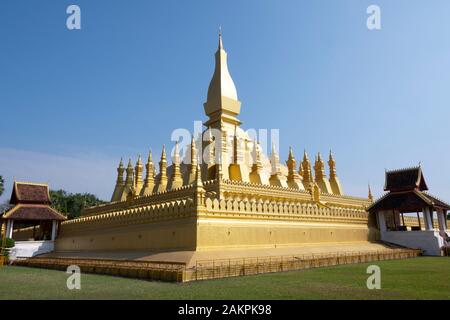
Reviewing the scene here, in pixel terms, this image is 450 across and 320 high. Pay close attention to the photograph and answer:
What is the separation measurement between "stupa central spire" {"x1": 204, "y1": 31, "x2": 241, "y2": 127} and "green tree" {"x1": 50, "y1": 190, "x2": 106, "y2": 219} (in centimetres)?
3864

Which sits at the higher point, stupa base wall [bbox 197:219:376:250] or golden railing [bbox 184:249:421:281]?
stupa base wall [bbox 197:219:376:250]

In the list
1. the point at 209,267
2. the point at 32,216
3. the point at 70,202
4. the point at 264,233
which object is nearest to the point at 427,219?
the point at 264,233

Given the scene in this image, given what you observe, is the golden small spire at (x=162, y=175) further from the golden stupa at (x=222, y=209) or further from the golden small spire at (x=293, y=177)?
the golden small spire at (x=293, y=177)

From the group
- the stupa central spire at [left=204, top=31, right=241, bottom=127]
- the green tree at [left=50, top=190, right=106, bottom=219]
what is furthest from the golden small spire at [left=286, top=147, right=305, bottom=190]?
the green tree at [left=50, top=190, right=106, bottom=219]

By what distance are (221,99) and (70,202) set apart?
45.3 metres

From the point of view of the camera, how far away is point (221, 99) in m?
34.4

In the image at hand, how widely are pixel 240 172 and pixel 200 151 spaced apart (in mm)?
5743

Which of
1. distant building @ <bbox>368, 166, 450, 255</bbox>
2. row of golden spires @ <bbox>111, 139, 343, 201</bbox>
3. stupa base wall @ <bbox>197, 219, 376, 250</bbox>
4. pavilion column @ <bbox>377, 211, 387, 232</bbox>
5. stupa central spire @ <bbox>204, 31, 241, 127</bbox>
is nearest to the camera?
stupa base wall @ <bbox>197, 219, 376, 250</bbox>

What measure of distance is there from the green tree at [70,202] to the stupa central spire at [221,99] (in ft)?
127

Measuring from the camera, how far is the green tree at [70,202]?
6438 centimetres

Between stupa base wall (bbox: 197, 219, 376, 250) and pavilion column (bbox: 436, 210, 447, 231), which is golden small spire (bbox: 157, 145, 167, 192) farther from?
pavilion column (bbox: 436, 210, 447, 231)

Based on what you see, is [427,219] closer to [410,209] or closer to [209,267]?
[410,209]

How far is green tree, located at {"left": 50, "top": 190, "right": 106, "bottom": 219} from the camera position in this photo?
6438cm

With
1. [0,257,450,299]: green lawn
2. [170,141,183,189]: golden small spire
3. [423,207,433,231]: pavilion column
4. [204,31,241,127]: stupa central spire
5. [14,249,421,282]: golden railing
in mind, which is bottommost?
[0,257,450,299]: green lawn
